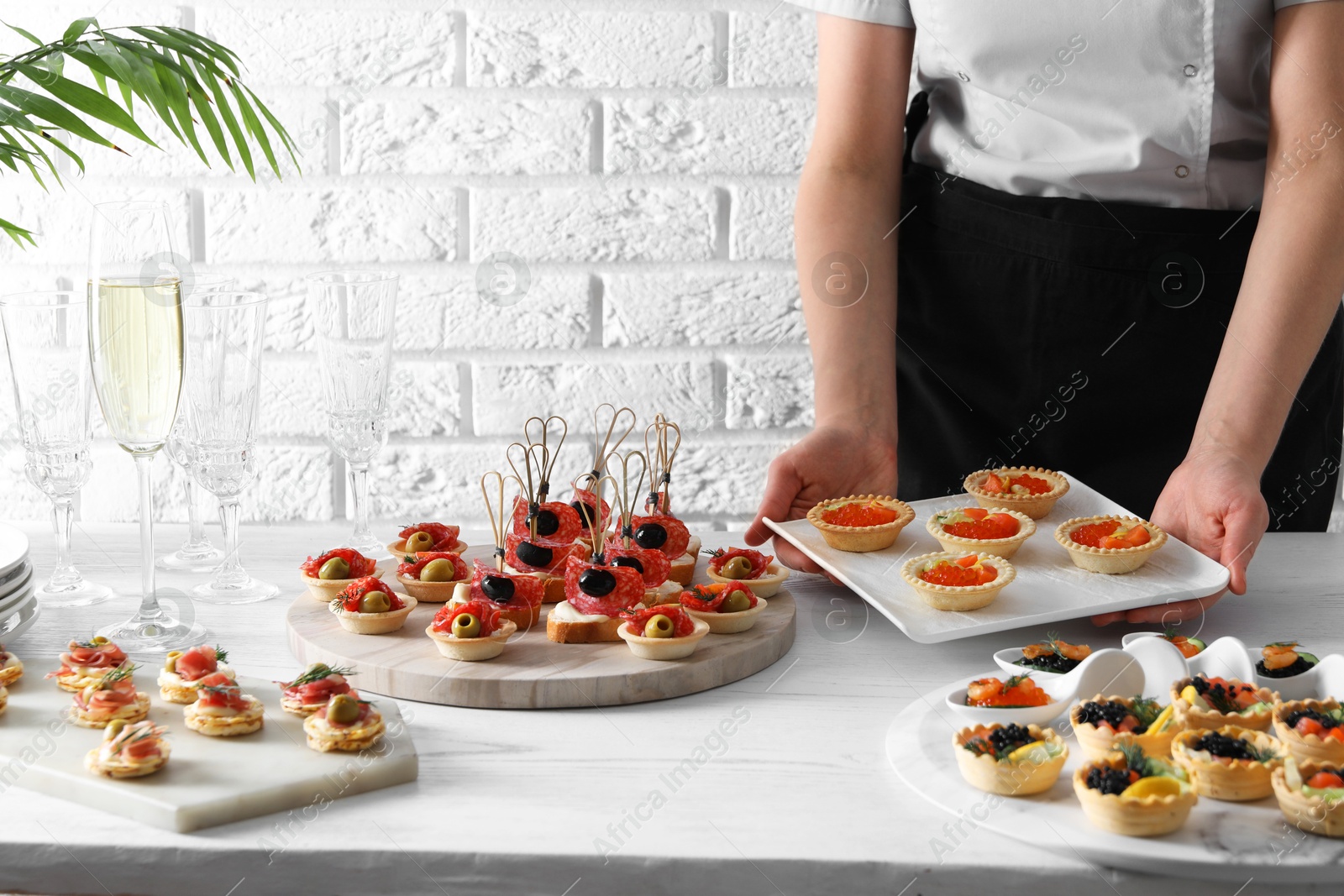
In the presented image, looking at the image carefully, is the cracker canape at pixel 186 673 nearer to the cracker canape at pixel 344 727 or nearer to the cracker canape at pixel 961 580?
the cracker canape at pixel 344 727

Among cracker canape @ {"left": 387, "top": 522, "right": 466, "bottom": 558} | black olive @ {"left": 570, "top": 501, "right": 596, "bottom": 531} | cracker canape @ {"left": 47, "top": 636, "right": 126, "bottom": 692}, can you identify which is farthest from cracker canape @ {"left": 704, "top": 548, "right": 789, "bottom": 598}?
cracker canape @ {"left": 47, "top": 636, "right": 126, "bottom": 692}

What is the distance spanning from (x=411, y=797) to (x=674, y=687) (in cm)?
20

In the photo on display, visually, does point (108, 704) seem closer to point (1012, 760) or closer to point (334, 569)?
Result: point (334, 569)

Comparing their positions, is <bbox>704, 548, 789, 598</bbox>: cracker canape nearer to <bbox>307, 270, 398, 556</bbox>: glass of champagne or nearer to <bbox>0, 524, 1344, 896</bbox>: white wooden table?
<bbox>0, 524, 1344, 896</bbox>: white wooden table

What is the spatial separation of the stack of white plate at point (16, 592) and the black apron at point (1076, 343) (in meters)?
0.90

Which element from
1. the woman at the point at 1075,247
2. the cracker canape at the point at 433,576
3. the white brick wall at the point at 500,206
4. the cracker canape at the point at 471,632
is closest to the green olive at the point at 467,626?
the cracker canape at the point at 471,632

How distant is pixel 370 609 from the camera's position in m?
0.85

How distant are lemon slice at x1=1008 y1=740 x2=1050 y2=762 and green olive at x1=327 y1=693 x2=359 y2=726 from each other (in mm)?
339

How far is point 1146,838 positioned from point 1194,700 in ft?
0.41

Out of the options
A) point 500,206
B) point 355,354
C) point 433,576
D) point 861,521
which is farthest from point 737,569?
point 500,206

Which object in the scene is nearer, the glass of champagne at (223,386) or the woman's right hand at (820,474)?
the glass of champagne at (223,386)

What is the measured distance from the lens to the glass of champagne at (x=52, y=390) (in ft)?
2.76

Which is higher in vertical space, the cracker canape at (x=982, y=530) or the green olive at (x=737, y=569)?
the cracker canape at (x=982, y=530)

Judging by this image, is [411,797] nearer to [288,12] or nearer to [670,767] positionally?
[670,767]
